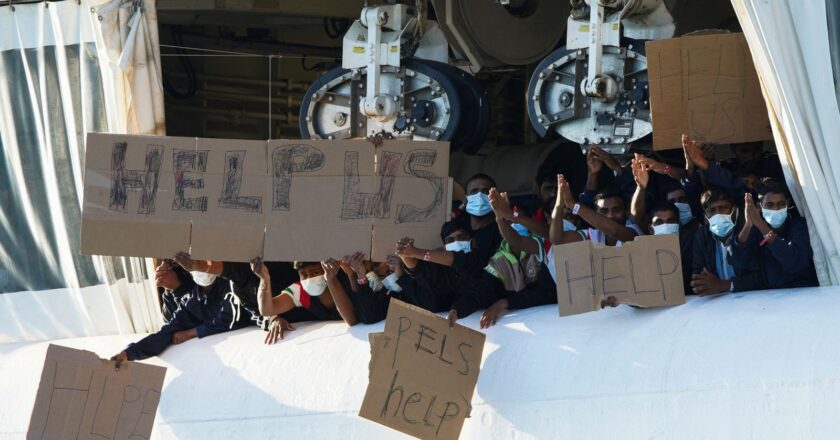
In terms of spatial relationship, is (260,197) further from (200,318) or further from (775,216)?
(775,216)

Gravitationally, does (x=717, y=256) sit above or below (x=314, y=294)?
above

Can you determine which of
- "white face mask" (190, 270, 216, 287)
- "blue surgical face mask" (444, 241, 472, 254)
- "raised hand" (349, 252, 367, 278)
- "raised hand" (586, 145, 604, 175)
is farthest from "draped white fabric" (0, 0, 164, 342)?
"raised hand" (586, 145, 604, 175)

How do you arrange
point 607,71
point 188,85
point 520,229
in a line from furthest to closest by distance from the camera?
point 188,85
point 607,71
point 520,229

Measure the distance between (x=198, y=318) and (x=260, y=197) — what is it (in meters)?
1.06

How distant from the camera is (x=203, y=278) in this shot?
7652 mm

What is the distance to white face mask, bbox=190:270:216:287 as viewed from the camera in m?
7.62

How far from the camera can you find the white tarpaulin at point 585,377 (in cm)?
539

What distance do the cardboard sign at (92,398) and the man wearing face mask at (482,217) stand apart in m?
1.81

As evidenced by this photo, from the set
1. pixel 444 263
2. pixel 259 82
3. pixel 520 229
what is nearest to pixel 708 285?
pixel 520 229

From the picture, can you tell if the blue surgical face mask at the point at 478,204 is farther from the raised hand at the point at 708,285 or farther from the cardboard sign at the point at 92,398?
the cardboard sign at the point at 92,398

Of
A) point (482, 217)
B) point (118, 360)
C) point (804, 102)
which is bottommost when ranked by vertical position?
point (118, 360)

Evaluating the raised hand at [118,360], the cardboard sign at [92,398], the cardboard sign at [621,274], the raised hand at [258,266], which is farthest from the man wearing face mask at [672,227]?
the raised hand at [118,360]

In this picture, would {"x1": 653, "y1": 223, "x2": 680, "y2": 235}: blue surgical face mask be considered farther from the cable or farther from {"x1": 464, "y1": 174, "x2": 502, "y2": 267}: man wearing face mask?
the cable

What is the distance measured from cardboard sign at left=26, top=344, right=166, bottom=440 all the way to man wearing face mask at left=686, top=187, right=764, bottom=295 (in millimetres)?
2867
